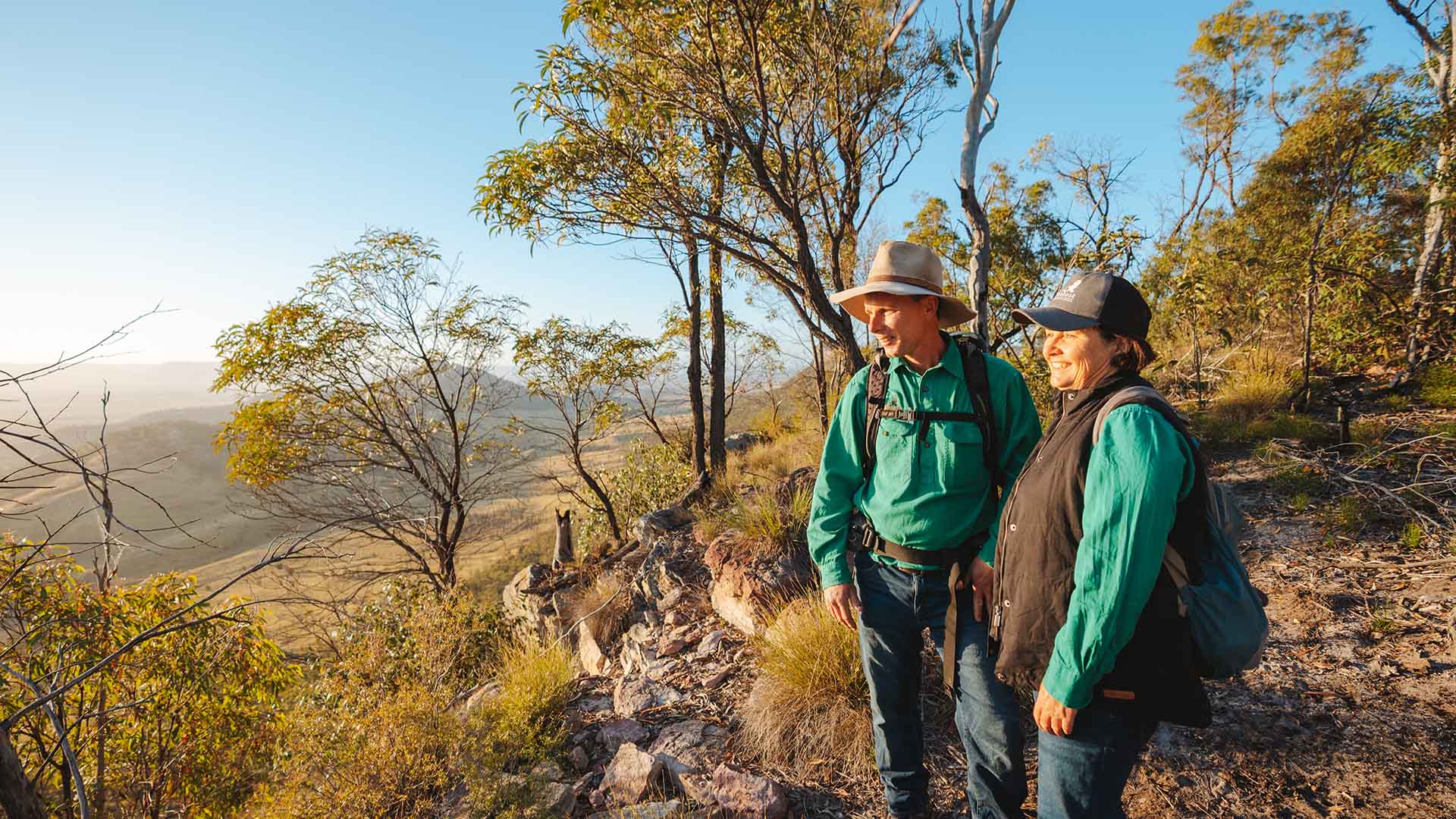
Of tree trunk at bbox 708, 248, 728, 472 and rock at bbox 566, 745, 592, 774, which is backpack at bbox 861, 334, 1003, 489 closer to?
rock at bbox 566, 745, 592, 774

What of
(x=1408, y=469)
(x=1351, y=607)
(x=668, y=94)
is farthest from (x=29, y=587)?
(x=1408, y=469)

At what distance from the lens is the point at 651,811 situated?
2.54 m

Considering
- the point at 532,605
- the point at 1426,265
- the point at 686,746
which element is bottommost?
the point at 532,605

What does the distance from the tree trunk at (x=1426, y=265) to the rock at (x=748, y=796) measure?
27.7 feet

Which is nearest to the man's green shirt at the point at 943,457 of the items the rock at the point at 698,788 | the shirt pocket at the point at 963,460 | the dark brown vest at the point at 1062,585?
the shirt pocket at the point at 963,460

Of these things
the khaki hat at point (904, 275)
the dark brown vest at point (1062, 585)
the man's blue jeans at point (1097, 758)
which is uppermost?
the khaki hat at point (904, 275)

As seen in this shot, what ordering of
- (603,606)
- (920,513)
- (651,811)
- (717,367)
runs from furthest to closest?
(717,367) < (603,606) < (651,811) < (920,513)

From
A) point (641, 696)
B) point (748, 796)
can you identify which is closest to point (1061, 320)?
point (748, 796)

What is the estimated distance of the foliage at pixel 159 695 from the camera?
13.8ft

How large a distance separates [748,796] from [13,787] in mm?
2827

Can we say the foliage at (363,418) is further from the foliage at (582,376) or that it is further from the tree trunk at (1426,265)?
the tree trunk at (1426,265)

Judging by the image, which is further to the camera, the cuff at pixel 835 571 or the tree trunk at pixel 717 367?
the tree trunk at pixel 717 367

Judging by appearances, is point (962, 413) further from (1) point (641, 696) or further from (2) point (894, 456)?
(1) point (641, 696)

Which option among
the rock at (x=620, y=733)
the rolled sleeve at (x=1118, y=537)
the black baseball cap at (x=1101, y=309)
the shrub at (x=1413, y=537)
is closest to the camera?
the rolled sleeve at (x=1118, y=537)
